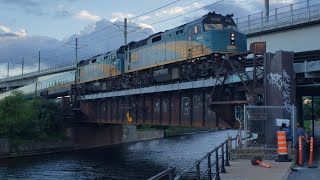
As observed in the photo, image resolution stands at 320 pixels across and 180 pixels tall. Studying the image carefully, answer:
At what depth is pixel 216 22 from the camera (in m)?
31.0

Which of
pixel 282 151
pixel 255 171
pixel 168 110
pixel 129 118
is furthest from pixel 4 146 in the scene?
pixel 255 171

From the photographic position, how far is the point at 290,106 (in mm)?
20844

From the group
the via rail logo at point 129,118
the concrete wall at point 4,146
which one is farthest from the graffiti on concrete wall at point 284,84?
the concrete wall at point 4,146

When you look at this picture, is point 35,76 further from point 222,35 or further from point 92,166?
point 222,35

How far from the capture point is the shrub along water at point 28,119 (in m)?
56.5

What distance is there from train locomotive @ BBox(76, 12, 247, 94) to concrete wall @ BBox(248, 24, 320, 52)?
204 inches

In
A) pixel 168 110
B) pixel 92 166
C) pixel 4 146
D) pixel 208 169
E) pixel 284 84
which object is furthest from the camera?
pixel 4 146

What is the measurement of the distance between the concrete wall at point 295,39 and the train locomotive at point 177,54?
519cm

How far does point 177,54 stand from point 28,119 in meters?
32.6

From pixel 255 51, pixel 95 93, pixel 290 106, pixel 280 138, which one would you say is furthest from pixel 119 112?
pixel 280 138

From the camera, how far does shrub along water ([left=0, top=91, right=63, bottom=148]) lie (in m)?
56.5

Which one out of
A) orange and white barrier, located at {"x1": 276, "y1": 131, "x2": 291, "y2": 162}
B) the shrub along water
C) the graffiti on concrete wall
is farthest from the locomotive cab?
the shrub along water

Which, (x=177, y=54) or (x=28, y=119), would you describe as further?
(x=28, y=119)

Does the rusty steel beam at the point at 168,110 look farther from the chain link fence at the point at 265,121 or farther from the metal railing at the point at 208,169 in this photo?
the metal railing at the point at 208,169
